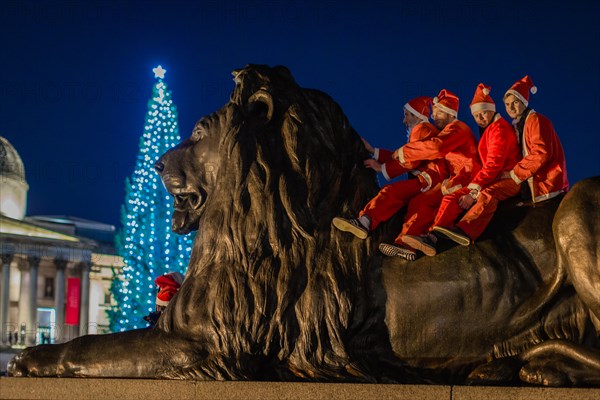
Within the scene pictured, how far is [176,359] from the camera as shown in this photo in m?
5.30

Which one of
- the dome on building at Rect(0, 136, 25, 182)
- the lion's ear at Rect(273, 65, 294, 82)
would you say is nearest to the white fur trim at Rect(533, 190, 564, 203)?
the lion's ear at Rect(273, 65, 294, 82)

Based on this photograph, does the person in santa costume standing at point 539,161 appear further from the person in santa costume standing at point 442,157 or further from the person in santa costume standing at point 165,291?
the person in santa costume standing at point 165,291

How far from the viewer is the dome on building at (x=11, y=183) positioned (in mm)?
74625

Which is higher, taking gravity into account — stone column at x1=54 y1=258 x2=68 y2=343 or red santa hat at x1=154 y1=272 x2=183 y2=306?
stone column at x1=54 y1=258 x2=68 y2=343

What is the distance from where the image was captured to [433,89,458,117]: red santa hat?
6066 millimetres

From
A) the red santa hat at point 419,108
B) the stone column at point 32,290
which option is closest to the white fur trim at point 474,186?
the red santa hat at point 419,108

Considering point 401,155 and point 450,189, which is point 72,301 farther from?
point 450,189

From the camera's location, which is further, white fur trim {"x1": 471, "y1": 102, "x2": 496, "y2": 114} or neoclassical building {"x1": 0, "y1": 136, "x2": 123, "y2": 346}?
neoclassical building {"x1": 0, "y1": 136, "x2": 123, "y2": 346}

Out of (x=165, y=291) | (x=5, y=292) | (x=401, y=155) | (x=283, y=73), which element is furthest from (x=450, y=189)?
(x=5, y=292)

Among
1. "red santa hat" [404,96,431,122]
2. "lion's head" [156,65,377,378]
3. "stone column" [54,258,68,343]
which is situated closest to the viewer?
"lion's head" [156,65,377,378]

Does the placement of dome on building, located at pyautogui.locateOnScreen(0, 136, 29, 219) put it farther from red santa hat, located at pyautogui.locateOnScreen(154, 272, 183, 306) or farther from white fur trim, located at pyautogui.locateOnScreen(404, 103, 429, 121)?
white fur trim, located at pyautogui.locateOnScreen(404, 103, 429, 121)

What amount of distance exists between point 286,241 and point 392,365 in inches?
35.6

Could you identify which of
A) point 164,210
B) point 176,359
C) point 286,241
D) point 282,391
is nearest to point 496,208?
point 286,241

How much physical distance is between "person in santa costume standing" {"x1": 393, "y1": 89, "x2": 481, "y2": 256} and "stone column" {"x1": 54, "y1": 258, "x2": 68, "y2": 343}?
248ft
